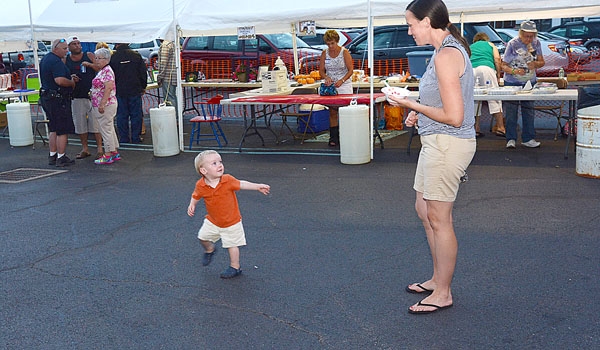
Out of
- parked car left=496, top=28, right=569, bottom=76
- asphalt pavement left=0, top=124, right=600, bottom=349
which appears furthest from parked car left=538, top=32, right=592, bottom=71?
asphalt pavement left=0, top=124, right=600, bottom=349

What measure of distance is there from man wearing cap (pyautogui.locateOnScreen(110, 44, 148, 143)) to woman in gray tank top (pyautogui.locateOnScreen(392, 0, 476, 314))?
8935 mm

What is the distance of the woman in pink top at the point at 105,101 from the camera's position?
34.2 feet

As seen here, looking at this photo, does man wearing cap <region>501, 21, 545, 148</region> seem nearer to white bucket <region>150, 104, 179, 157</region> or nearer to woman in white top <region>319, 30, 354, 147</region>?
woman in white top <region>319, 30, 354, 147</region>

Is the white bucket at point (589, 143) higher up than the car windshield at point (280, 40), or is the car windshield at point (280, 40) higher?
the car windshield at point (280, 40)

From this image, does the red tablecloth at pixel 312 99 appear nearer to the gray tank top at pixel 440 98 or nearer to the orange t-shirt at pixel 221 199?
the orange t-shirt at pixel 221 199

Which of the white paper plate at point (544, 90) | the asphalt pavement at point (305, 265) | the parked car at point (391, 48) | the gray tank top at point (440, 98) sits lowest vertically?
the asphalt pavement at point (305, 265)

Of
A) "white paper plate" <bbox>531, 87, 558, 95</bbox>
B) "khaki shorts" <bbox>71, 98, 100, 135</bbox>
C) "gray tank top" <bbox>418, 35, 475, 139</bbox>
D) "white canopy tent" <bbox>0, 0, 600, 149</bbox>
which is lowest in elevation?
"khaki shorts" <bbox>71, 98, 100, 135</bbox>

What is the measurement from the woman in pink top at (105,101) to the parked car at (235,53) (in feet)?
25.6

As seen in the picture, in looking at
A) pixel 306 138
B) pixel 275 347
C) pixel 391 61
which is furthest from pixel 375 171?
pixel 391 61

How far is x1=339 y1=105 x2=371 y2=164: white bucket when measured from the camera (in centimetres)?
991

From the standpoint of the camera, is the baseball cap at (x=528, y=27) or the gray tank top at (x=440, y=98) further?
the baseball cap at (x=528, y=27)

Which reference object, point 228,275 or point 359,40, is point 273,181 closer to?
point 228,275

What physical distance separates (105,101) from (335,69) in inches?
142

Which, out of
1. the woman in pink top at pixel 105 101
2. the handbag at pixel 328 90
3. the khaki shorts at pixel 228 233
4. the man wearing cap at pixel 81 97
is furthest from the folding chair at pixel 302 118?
the khaki shorts at pixel 228 233
